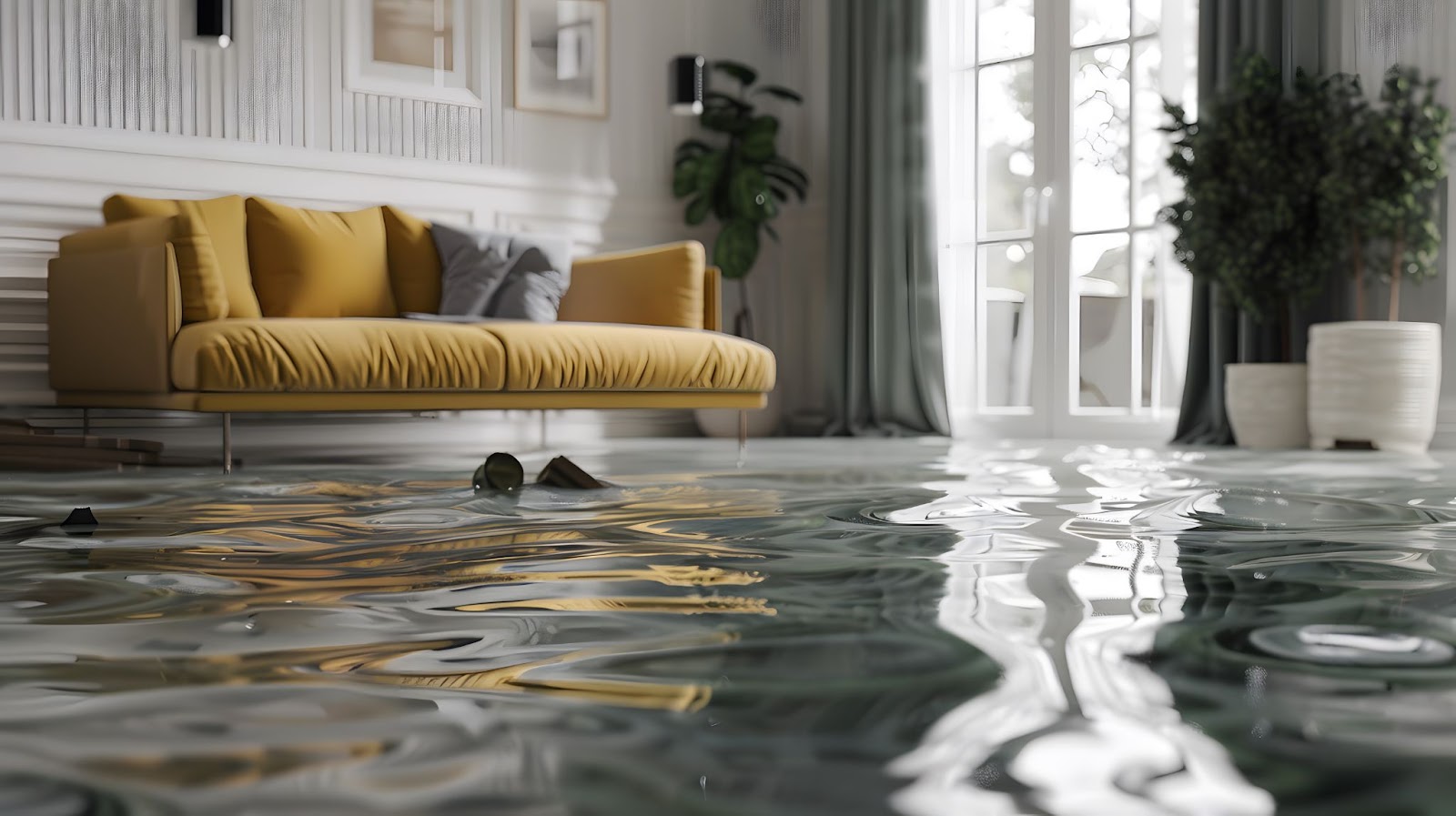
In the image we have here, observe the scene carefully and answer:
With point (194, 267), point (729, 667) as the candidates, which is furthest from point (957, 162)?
point (729, 667)

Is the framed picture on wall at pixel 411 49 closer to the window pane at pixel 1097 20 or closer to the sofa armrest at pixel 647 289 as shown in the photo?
the sofa armrest at pixel 647 289

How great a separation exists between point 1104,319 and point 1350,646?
14.5ft

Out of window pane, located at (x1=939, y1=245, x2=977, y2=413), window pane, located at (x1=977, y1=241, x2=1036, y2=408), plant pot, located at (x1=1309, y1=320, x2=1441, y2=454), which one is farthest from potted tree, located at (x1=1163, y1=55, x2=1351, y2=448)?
window pane, located at (x1=939, y1=245, x2=977, y2=413)

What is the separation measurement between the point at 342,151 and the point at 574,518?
3.44 metres

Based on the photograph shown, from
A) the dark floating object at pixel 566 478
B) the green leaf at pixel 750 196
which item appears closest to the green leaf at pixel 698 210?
the green leaf at pixel 750 196

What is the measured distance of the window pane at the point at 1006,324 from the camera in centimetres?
526

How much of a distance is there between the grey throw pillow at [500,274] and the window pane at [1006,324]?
2.10m

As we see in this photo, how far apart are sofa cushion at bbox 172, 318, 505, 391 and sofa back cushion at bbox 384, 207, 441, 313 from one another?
0.85m

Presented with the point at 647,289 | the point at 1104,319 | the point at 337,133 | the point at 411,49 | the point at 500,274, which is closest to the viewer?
the point at 500,274

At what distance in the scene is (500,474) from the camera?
2.13 meters

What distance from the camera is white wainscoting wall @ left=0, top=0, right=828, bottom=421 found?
3.99 meters

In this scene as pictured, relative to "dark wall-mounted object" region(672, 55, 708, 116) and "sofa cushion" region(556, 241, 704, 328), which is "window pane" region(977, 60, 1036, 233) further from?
"sofa cushion" region(556, 241, 704, 328)

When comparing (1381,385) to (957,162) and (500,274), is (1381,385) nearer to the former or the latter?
(957,162)

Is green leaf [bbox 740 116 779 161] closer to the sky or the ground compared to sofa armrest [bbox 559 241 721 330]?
closer to the sky
